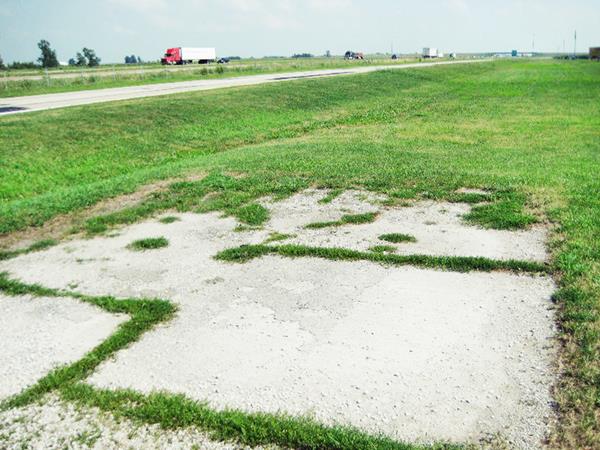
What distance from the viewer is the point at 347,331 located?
5207 mm

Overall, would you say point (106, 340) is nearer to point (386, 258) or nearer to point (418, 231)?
point (386, 258)

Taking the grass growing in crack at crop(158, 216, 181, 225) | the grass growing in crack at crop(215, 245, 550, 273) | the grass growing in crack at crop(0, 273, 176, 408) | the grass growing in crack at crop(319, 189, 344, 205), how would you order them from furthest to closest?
the grass growing in crack at crop(319, 189, 344, 205) → the grass growing in crack at crop(158, 216, 181, 225) → the grass growing in crack at crop(215, 245, 550, 273) → the grass growing in crack at crop(0, 273, 176, 408)

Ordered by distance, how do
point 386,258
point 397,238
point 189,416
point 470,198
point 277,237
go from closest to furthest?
point 189,416 → point 386,258 → point 397,238 → point 277,237 → point 470,198

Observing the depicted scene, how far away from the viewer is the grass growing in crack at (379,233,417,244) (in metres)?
7.49

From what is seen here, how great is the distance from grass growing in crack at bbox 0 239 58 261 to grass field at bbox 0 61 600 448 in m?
0.75

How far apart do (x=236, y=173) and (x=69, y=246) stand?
451 centimetres

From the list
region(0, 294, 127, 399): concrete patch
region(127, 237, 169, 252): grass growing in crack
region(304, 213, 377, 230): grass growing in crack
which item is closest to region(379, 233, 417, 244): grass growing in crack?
region(304, 213, 377, 230): grass growing in crack

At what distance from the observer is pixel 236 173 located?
11727 mm

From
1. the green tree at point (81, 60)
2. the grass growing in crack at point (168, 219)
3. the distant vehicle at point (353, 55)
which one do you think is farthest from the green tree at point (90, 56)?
the grass growing in crack at point (168, 219)

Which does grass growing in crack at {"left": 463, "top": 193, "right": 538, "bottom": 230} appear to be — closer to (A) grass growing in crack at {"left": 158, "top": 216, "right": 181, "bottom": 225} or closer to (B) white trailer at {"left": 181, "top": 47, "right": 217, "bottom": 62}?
(A) grass growing in crack at {"left": 158, "top": 216, "right": 181, "bottom": 225}

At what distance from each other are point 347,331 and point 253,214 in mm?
4090

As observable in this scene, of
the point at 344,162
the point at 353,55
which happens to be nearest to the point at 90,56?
the point at 353,55

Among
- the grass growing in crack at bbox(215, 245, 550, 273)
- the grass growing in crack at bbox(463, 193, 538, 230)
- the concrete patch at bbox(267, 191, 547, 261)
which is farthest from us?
the grass growing in crack at bbox(463, 193, 538, 230)

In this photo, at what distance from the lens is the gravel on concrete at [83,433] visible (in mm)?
3807
